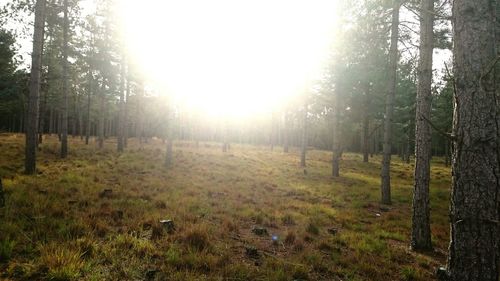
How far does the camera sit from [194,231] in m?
6.70

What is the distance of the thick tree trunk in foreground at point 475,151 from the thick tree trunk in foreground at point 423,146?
14.4ft

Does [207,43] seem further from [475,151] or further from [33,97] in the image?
[475,151]

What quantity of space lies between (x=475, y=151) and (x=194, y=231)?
5.42 metres

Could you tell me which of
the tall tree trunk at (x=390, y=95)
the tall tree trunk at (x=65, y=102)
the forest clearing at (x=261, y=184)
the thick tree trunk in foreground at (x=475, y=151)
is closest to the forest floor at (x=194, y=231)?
the forest clearing at (x=261, y=184)

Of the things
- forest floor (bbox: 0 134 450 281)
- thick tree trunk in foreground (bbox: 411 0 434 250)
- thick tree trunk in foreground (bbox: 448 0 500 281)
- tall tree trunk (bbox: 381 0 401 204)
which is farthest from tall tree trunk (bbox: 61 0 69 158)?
thick tree trunk in foreground (bbox: 448 0 500 281)

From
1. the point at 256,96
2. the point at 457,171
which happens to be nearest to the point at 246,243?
the point at 457,171

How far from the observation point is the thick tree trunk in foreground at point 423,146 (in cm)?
746

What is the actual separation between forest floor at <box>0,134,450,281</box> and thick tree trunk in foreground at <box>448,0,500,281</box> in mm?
2623

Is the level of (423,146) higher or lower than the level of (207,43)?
lower

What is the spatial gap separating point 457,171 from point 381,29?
35.9ft

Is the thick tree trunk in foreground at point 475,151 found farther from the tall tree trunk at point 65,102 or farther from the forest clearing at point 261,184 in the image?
the tall tree trunk at point 65,102

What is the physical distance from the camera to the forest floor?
5.00m

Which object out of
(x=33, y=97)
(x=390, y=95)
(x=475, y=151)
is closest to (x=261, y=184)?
(x=390, y=95)

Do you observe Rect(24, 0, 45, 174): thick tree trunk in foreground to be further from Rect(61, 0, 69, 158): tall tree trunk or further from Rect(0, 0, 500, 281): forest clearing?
Rect(61, 0, 69, 158): tall tree trunk
